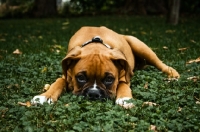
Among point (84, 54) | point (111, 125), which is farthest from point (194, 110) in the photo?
point (84, 54)

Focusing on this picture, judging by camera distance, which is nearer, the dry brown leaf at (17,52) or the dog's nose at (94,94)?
the dog's nose at (94,94)

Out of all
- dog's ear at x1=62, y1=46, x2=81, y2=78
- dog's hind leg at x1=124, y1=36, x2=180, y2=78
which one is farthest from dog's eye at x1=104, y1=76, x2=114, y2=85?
dog's hind leg at x1=124, y1=36, x2=180, y2=78

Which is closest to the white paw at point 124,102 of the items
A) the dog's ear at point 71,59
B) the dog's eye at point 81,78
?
the dog's eye at point 81,78

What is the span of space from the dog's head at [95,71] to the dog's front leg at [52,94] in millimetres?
141

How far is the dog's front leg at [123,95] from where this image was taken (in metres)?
4.06

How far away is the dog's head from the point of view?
4309mm

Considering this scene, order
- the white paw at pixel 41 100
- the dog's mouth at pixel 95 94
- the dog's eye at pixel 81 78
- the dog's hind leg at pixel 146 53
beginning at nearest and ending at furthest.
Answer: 1. the white paw at pixel 41 100
2. the dog's mouth at pixel 95 94
3. the dog's eye at pixel 81 78
4. the dog's hind leg at pixel 146 53

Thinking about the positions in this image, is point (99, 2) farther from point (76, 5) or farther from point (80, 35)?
point (80, 35)

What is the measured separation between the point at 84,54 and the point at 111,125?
1459 mm

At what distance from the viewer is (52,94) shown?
4395mm

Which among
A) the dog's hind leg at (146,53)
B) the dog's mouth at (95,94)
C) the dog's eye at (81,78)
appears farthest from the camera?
the dog's hind leg at (146,53)

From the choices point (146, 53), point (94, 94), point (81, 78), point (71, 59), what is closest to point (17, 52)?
point (146, 53)

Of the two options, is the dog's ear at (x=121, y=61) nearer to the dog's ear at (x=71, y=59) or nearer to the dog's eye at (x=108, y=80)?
the dog's eye at (x=108, y=80)

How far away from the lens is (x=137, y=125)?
3412mm
